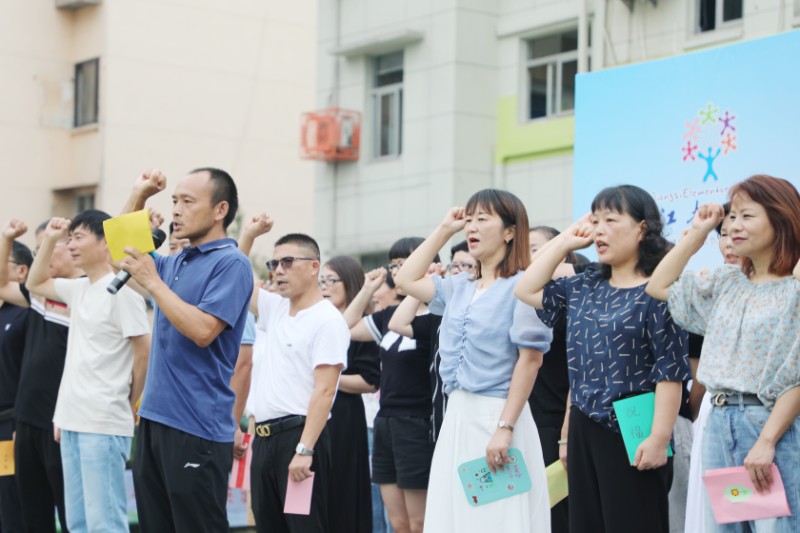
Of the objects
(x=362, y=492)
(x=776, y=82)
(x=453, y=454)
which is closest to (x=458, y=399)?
(x=453, y=454)

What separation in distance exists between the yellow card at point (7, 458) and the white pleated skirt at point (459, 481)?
3441 mm

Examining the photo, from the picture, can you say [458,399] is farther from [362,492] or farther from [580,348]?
[362,492]

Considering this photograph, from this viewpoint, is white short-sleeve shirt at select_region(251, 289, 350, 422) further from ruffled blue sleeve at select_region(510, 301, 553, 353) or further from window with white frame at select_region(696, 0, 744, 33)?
window with white frame at select_region(696, 0, 744, 33)

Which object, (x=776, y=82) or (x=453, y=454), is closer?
(x=453, y=454)

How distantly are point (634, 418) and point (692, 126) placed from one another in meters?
3.37

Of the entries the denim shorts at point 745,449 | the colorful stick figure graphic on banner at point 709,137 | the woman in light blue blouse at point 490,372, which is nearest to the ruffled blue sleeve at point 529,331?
the woman in light blue blouse at point 490,372

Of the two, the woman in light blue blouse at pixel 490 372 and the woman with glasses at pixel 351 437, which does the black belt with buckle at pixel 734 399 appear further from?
the woman with glasses at pixel 351 437

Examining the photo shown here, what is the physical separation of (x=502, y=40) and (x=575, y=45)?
129cm

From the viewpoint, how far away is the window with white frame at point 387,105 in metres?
20.2

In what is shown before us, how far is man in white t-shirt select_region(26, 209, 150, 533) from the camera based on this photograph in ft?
22.3

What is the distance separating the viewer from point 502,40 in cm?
1902

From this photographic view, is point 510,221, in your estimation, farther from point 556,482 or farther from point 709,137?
point 709,137

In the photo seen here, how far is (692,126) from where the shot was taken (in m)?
7.97

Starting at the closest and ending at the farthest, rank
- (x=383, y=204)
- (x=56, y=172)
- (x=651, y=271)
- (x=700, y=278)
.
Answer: (x=700, y=278), (x=651, y=271), (x=383, y=204), (x=56, y=172)
